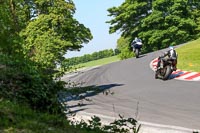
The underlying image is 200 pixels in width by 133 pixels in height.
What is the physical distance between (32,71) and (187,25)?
51864 mm

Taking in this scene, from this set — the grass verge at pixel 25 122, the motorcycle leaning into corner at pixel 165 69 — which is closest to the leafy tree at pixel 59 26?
the motorcycle leaning into corner at pixel 165 69

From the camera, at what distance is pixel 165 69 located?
1934cm

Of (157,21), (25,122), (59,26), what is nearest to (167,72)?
(25,122)

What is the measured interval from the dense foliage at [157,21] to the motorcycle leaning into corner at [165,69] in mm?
36080

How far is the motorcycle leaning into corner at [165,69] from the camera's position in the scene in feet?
62.8

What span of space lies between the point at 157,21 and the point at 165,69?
38387 millimetres

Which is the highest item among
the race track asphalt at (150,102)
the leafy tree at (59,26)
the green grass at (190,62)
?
the leafy tree at (59,26)

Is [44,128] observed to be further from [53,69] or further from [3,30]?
[3,30]

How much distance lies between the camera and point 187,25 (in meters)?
56.1

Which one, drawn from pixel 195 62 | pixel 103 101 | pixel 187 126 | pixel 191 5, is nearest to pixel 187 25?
pixel 191 5

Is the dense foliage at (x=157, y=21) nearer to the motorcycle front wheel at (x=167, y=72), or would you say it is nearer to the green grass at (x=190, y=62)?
the green grass at (x=190, y=62)

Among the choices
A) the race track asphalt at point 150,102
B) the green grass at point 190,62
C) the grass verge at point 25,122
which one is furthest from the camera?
the green grass at point 190,62

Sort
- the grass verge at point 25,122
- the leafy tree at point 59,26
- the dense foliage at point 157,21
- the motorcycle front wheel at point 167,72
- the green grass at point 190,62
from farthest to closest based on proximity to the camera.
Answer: the dense foliage at point 157,21 → the leafy tree at point 59,26 → the green grass at point 190,62 → the motorcycle front wheel at point 167,72 → the grass verge at point 25,122

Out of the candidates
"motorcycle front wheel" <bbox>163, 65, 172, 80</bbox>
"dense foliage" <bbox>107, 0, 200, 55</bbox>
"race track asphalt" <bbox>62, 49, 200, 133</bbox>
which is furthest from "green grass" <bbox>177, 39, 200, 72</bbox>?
→ "dense foliage" <bbox>107, 0, 200, 55</bbox>
